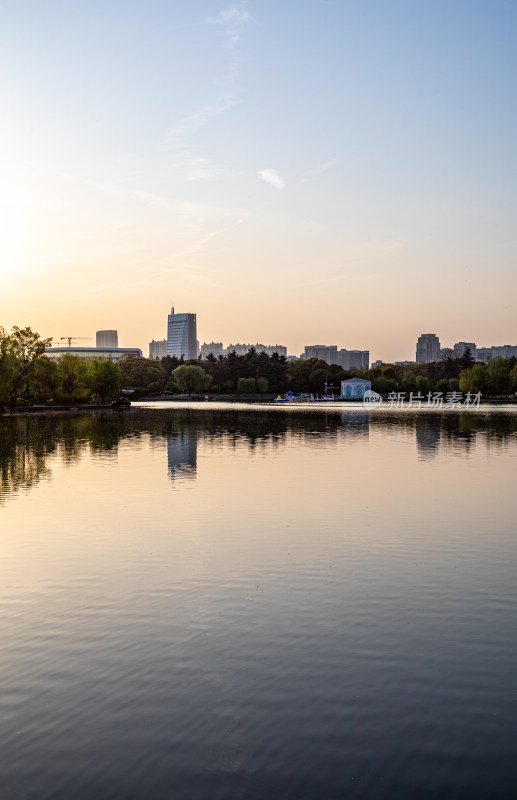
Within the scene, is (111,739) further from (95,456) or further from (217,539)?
(95,456)

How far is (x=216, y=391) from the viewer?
192m

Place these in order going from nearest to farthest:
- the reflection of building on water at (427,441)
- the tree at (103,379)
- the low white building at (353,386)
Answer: the reflection of building on water at (427,441), the tree at (103,379), the low white building at (353,386)

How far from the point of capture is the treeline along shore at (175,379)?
95.0 meters

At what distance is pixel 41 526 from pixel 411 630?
1097cm

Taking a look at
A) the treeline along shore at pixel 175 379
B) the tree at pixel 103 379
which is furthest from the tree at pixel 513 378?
the tree at pixel 103 379

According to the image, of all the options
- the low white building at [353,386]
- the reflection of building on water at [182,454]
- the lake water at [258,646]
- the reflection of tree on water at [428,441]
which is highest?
the low white building at [353,386]

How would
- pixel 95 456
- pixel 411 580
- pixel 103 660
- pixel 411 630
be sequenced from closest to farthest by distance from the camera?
1. pixel 103 660
2. pixel 411 630
3. pixel 411 580
4. pixel 95 456

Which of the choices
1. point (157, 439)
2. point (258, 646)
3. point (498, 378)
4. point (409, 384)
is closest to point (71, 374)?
point (157, 439)

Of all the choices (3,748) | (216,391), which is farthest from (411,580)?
(216,391)

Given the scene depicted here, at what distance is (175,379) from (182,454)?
151 metres

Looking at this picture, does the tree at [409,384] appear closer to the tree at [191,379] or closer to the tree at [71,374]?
the tree at [191,379]

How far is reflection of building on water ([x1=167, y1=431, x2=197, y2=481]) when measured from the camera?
29.0m

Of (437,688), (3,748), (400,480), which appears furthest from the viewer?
(400,480)

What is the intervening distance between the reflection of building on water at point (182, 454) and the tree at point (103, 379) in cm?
6146
